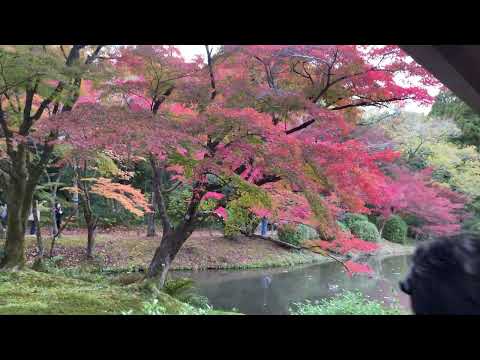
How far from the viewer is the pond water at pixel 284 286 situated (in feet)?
19.1

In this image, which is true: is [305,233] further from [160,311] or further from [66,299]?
[160,311]

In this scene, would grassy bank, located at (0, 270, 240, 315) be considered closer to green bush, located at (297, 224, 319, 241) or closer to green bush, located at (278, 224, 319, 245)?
green bush, located at (278, 224, 319, 245)

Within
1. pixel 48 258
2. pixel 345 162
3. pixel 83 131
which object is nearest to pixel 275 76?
pixel 345 162

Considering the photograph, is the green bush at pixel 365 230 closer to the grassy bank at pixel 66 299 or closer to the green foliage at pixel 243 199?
the green foliage at pixel 243 199

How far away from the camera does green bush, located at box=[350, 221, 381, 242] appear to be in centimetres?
987

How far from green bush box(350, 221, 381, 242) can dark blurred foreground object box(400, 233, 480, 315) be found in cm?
964

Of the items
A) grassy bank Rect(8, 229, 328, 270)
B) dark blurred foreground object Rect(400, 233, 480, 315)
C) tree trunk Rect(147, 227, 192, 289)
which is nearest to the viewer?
dark blurred foreground object Rect(400, 233, 480, 315)

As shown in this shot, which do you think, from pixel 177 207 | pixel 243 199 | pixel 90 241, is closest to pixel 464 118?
pixel 177 207

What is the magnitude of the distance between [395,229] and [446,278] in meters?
11.1

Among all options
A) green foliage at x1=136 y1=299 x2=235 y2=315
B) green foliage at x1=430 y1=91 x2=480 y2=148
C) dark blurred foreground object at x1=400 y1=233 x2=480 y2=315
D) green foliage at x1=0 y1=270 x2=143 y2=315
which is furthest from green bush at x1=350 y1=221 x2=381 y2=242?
dark blurred foreground object at x1=400 y1=233 x2=480 y2=315

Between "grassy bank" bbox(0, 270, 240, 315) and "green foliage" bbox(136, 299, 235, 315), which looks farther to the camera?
"grassy bank" bbox(0, 270, 240, 315)

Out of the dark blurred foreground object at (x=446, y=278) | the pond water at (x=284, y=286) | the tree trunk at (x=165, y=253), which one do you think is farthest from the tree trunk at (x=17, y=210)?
the dark blurred foreground object at (x=446, y=278)

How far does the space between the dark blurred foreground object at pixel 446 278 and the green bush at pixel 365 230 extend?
31.6 feet
